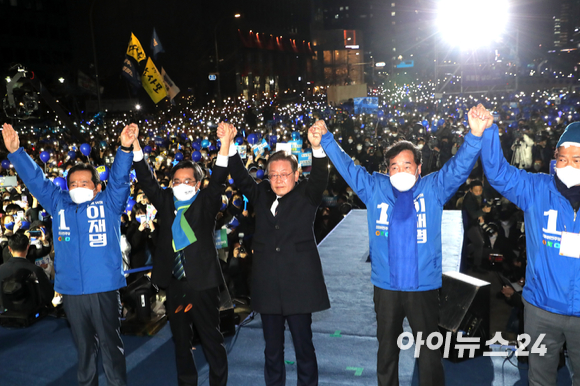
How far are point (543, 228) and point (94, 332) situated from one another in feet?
11.5

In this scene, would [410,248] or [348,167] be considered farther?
[348,167]

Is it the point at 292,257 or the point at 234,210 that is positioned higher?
the point at 292,257

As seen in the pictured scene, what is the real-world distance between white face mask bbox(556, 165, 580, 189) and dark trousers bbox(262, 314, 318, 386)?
203cm

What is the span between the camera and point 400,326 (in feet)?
12.0

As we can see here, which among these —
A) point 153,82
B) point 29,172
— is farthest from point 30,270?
point 153,82

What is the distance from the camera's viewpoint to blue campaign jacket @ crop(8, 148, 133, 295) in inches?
159

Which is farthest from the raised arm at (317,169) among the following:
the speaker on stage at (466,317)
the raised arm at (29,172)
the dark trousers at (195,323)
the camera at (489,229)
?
the camera at (489,229)

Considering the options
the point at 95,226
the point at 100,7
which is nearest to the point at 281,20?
the point at 100,7

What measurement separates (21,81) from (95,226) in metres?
5.44

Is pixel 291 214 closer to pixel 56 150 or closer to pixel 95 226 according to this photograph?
pixel 95 226

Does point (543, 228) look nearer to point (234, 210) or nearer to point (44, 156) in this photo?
point (234, 210)

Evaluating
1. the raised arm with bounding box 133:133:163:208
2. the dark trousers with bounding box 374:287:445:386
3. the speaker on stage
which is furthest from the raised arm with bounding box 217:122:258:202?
the speaker on stage

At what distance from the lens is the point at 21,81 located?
8.25 m

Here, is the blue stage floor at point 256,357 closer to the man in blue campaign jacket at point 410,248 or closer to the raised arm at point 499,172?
the man in blue campaign jacket at point 410,248
